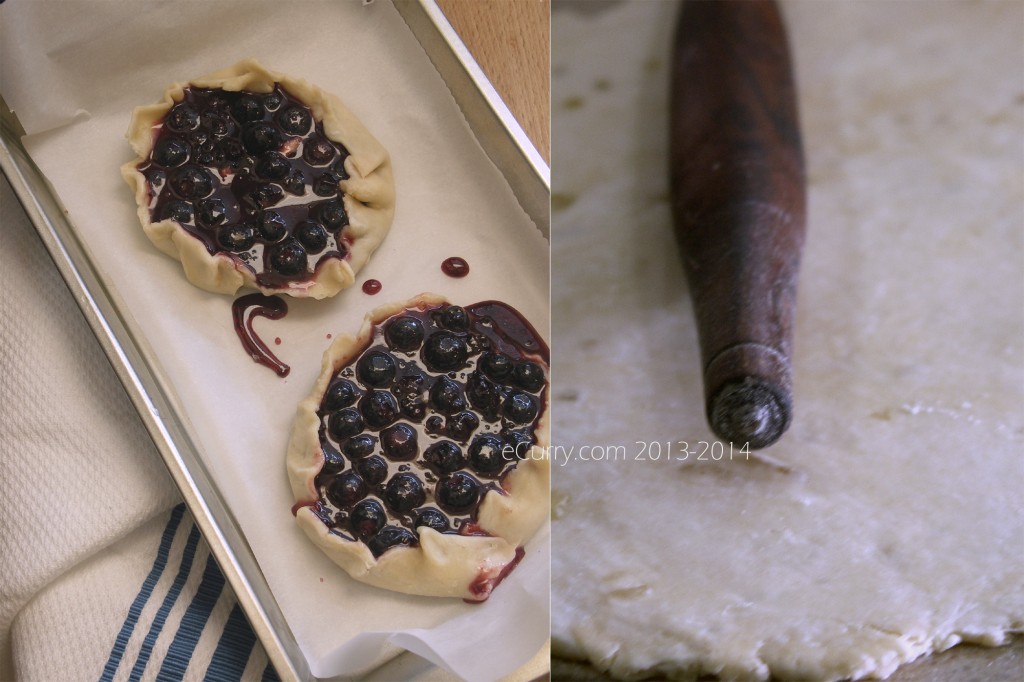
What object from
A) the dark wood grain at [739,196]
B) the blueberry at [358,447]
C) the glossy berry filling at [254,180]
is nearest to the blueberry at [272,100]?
the glossy berry filling at [254,180]

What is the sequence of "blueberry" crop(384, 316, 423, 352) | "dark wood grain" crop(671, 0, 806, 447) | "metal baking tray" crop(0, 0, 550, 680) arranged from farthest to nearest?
"blueberry" crop(384, 316, 423, 352) < "metal baking tray" crop(0, 0, 550, 680) < "dark wood grain" crop(671, 0, 806, 447)

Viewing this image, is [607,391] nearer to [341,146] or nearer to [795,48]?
[795,48]

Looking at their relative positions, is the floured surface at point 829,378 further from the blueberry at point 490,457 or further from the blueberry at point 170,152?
the blueberry at point 170,152

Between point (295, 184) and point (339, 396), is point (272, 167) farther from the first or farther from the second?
point (339, 396)

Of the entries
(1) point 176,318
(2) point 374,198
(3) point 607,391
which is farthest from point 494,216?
(3) point 607,391

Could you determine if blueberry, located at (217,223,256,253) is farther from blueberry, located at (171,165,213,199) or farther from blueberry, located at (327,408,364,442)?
blueberry, located at (327,408,364,442)

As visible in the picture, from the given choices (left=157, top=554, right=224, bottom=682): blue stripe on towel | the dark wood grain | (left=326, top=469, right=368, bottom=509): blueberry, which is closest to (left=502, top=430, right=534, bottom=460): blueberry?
(left=326, top=469, right=368, bottom=509): blueberry

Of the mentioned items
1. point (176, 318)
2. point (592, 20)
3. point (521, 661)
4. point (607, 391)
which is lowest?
point (521, 661)
